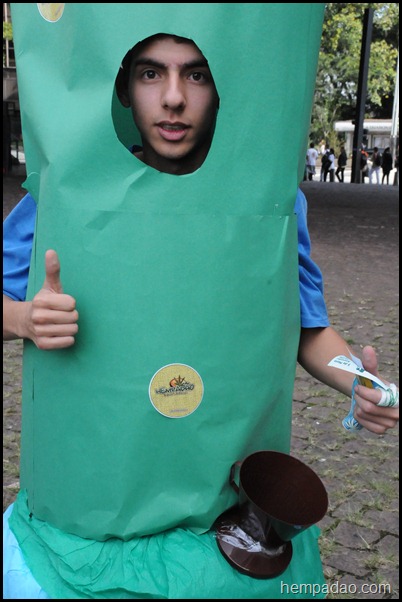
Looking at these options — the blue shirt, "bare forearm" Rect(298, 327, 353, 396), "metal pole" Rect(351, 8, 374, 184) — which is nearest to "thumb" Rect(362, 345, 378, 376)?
"bare forearm" Rect(298, 327, 353, 396)

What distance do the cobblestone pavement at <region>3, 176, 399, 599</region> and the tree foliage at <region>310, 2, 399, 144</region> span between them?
15.5 m

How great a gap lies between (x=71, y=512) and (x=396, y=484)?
232cm

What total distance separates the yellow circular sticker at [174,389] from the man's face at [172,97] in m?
0.38

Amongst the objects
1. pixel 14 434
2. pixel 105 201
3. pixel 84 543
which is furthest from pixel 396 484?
pixel 105 201

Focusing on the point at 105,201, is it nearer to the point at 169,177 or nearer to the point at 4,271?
the point at 169,177

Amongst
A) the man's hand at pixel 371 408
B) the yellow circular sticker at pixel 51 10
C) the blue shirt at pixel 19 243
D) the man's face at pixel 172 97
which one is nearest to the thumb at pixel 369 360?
the man's hand at pixel 371 408

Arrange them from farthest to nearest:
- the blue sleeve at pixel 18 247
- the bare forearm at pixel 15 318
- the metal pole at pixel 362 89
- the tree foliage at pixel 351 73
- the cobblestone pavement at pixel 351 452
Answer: the tree foliage at pixel 351 73 < the metal pole at pixel 362 89 < the cobblestone pavement at pixel 351 452 < the blue sleeve at pixel 18 247 < the bare forearm at pixel 15 318

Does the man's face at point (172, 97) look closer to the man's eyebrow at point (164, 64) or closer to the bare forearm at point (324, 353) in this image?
the man's eyebrow at point (164, 64)

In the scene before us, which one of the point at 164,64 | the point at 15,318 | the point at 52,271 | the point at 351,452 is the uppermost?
the point at 164,64

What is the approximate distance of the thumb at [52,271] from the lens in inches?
44.7

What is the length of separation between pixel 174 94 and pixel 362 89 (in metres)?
19.8

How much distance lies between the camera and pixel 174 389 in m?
1.17

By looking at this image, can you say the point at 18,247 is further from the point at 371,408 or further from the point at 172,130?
the point at 371,408

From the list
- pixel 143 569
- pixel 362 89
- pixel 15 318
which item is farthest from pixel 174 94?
pixel 362 89
